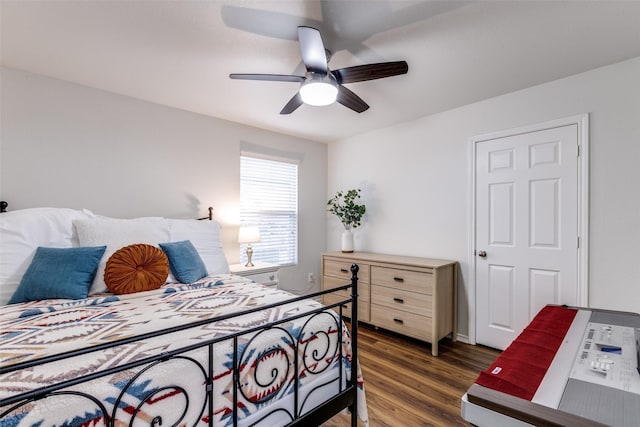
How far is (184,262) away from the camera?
2145 mm

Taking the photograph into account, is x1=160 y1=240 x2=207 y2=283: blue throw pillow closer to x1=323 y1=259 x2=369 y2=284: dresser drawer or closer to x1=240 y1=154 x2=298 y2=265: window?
x1=240 y1=154 x2=298 y2=265: window

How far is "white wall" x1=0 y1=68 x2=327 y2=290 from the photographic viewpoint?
7.06ft

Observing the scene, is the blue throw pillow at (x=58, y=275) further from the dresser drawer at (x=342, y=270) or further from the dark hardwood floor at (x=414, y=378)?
the dresser drawer at (x=342, y=270)

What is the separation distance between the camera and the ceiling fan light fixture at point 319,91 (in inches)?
68.4

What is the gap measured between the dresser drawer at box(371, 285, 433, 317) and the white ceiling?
1895mm

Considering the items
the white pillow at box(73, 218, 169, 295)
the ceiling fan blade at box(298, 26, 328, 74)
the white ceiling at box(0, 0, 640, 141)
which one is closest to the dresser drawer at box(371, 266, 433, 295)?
the white ceiling at box(0, 0, 640, 141)

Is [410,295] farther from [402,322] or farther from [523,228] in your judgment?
[523,228]

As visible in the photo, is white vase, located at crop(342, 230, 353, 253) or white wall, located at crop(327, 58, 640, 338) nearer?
white wall, located at crop(327, 58, 640, 338)

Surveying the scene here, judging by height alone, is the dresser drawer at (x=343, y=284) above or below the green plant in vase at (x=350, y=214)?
below

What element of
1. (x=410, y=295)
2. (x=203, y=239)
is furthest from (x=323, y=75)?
(x=410, y=295)

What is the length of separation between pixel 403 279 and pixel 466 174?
1.24 meters

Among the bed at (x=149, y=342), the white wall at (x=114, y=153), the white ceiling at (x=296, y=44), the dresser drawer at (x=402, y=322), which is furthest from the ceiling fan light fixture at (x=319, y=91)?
the dresser drawer at (x=402, y=322)

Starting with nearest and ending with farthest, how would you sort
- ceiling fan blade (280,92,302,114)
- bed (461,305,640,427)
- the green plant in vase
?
bed (461,305,640,427) < ceiling fan blade (280,92,302,114) < the green plant in vase

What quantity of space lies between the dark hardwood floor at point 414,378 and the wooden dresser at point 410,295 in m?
0.14
